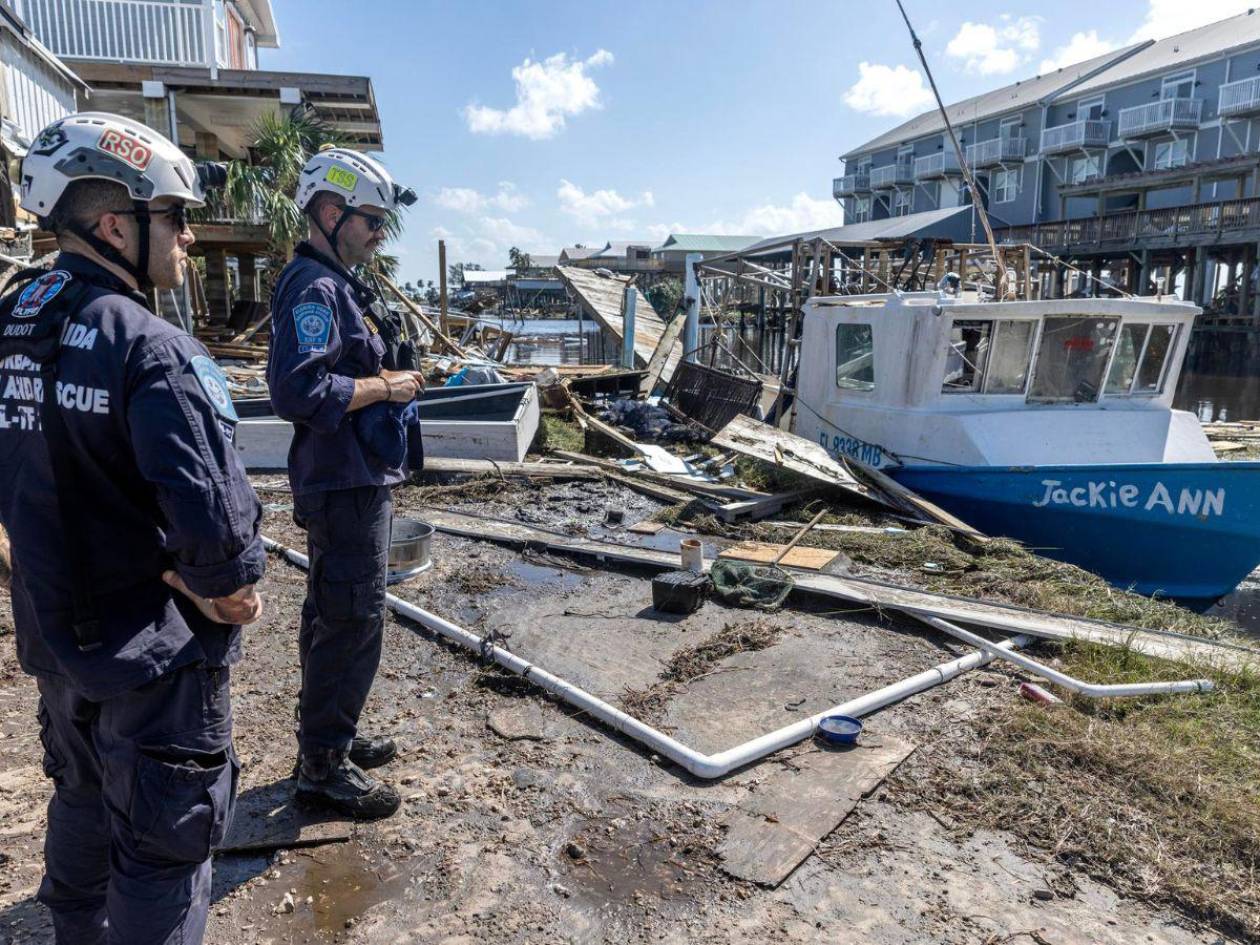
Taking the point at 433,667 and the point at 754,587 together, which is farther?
the point at 754,587

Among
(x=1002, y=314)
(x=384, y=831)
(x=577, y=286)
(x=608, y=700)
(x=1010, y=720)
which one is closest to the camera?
(x=384, y=831)

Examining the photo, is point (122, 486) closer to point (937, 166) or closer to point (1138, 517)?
point (1138, 517)

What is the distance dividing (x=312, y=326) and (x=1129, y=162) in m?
45.0

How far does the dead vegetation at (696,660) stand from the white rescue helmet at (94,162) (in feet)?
8.62

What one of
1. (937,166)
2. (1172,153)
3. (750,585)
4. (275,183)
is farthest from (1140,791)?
(937,166)

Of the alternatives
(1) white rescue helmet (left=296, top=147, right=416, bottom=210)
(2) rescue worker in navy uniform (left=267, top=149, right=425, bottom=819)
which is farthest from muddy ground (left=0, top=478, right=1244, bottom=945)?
(1) white rescue helmet (left=296, top=147, right=416, bottom=210)

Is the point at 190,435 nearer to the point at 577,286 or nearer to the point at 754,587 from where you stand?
the point at 754,587

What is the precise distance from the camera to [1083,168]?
4000 cm

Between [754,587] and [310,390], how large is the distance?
10.3 feet

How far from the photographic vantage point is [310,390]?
102 inches

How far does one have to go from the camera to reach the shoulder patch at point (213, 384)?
69.5 inches

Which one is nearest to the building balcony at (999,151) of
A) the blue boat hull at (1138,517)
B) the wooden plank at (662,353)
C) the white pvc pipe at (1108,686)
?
the wooden plank at (662,353)

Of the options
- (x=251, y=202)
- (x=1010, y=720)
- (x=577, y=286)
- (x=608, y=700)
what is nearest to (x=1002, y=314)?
(x=1010, y=720)

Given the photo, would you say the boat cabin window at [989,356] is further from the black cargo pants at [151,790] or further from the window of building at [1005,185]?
the window of building at [1005,185]
